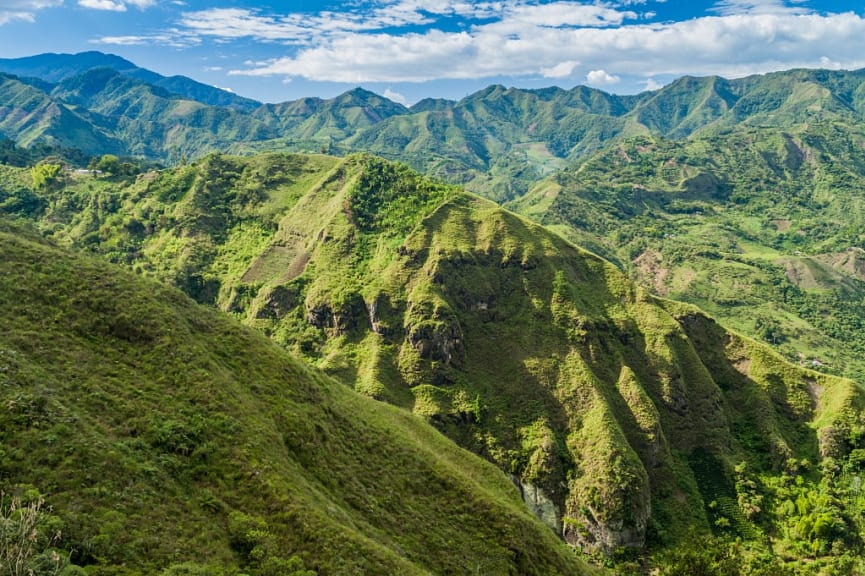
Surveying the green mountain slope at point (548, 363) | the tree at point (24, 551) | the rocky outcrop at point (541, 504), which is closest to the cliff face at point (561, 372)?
the rocky outcrop at point (541, 504)

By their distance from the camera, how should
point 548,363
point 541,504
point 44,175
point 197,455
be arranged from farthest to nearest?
1. point 44,175
2. point 548,363
3. point 541,504
4. point 197,455

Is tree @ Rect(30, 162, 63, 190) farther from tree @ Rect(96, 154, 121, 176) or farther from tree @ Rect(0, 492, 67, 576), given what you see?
tree @ Rect(0, 492, 67, 576)

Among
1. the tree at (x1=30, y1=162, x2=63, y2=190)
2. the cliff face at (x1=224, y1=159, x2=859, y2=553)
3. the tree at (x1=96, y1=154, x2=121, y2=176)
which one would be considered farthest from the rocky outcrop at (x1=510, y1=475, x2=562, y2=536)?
the tree at (x1=96, y1=154, x2=121, y2=176)

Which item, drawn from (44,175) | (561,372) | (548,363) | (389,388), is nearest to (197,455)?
(389,388)

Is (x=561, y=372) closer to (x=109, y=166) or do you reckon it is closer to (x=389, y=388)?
(x=389, y=388)

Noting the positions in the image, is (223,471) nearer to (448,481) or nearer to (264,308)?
(448,481)

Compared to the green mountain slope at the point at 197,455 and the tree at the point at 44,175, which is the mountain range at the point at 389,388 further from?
the tree at the point at 44,175

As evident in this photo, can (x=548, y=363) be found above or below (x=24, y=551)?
below
